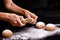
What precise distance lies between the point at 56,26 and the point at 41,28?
116 millimetres

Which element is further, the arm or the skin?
the arm

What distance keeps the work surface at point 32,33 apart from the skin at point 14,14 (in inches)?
2.4

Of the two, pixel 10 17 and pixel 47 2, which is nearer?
pixel 10 17

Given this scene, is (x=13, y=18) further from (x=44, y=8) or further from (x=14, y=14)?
(x=44, y=8)

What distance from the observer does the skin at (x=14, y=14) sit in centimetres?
89

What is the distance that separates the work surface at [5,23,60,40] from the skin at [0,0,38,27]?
0.20ft

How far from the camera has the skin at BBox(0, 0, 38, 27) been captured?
0.89 meters

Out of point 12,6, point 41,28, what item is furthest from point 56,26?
point 12,6

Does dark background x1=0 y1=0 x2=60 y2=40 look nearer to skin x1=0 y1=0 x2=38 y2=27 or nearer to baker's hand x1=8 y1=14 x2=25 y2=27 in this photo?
skin x1=0 y1=0 x2=38 y2=27

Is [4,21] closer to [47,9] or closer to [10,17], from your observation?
[10,17]

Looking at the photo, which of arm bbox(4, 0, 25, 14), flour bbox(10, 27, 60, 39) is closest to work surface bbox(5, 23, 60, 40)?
flour bbox(10, 27, 60, 39)

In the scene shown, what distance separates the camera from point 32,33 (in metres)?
0.90

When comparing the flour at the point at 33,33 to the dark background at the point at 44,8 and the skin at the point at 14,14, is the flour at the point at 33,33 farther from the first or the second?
the dark background at the point at 44,8

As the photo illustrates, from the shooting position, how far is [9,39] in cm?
82
